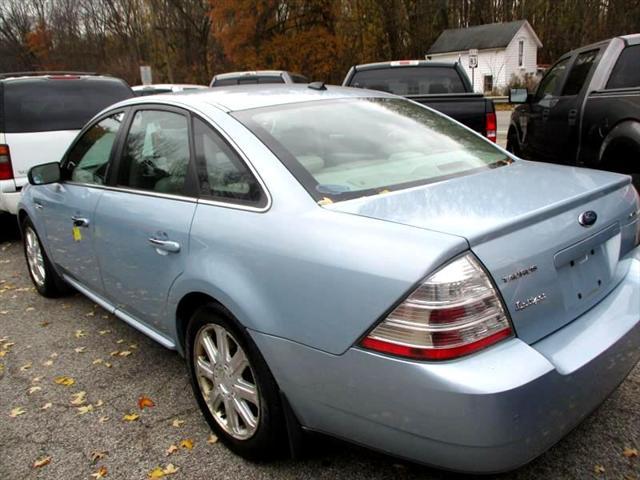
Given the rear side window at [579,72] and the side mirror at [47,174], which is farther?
the rear side window at [579,72]

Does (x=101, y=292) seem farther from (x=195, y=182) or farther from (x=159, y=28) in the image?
(x=159, y=28)

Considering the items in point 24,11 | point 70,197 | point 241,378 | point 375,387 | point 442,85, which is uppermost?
point 24,11

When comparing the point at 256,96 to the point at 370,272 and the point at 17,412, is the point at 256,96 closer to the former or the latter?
the point at 370,272

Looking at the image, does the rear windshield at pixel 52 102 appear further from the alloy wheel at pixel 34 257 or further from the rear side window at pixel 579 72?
the rear side window at pixel 579 72

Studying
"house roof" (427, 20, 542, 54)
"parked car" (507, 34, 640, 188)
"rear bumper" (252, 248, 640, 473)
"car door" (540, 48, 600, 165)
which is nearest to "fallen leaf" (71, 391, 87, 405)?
"rear bumper" (252, 248, 640, 473)

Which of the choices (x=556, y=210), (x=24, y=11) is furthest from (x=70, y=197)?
(x=24, y=11)

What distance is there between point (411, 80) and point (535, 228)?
20.4 feet

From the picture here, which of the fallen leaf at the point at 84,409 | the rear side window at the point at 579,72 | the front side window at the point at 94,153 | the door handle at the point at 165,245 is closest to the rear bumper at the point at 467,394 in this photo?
the door handle at the point at 165,245

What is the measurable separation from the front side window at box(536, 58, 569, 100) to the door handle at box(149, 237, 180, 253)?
542 centimetres

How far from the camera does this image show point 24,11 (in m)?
57.3

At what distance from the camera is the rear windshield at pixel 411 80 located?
308 inches

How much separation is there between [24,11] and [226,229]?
2594 inches

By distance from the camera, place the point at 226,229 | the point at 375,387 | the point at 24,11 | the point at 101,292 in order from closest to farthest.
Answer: the point at 375,387, the point at 226,229, the point at 101,292, the point at 24,11

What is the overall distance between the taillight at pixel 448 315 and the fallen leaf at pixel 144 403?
5.95ft
